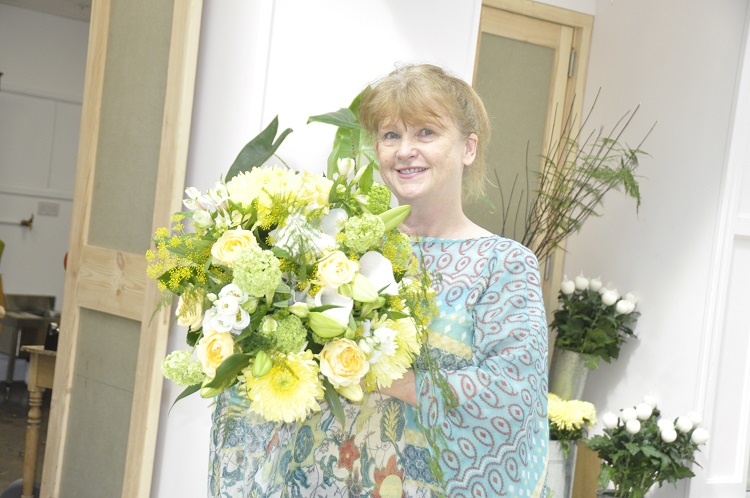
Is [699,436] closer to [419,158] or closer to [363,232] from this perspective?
[419,158]

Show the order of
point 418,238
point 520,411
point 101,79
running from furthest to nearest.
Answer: point 101,79 < point 418,238 < point 520,411

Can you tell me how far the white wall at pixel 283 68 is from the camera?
232 cm

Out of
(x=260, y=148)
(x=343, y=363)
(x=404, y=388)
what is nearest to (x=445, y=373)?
(x=404, y=388)

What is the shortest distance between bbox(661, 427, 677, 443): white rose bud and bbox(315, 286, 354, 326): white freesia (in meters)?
2.96

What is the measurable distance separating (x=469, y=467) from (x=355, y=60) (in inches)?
44.1

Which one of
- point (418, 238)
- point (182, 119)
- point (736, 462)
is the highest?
point (182, 119)

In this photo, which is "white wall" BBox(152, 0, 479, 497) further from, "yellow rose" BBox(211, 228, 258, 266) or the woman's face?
"yellow rose" BBox(211, 228, 258, 266)

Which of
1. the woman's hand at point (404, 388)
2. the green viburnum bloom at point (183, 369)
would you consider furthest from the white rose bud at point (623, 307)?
the green viburnum bloom at point (183, 369)

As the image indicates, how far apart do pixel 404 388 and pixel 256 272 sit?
398mm

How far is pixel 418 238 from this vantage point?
6.11 ft

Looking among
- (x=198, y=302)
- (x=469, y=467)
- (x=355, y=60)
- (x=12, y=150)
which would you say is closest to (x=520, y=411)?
(x=469, y=467)

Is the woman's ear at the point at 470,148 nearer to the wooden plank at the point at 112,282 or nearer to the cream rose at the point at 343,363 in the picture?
the cream rose at the point at 343,363

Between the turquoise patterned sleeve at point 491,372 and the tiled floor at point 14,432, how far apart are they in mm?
3063

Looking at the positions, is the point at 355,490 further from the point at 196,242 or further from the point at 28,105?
the point at 28,105
